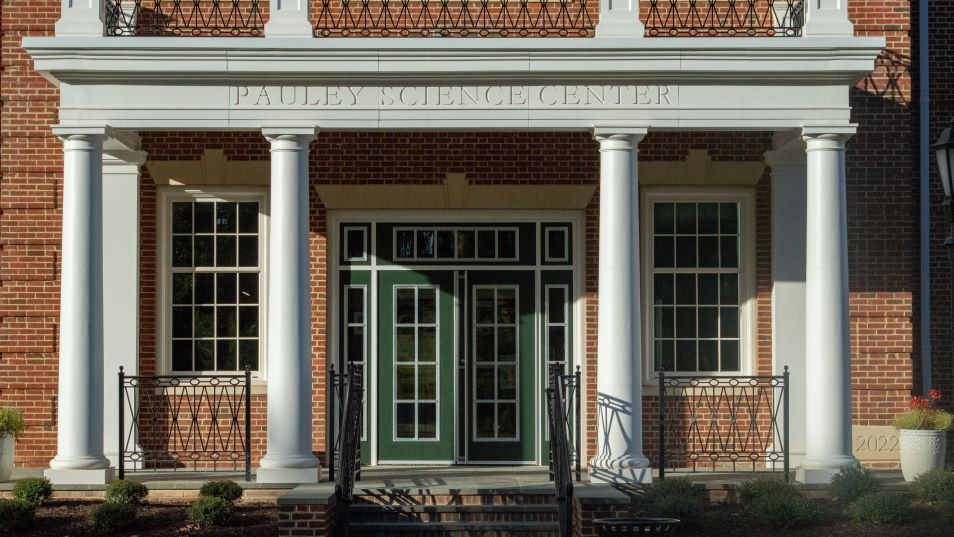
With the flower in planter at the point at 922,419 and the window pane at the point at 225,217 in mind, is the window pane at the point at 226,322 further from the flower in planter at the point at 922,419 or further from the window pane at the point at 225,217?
the flower in planter at the point at 922,419

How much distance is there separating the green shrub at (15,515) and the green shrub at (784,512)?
650cm

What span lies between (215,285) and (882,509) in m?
8.05

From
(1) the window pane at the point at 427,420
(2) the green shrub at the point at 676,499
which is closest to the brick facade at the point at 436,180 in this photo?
(1) the window pane at the point at 427,420

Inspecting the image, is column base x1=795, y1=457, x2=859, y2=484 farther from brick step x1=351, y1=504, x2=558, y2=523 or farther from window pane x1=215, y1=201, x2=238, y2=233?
window pane x1=215, y1=201, x2=238, y2=233

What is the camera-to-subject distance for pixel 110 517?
36.2 ft

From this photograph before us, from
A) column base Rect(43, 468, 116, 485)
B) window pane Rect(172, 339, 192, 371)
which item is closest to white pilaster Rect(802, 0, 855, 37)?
window pane Rect(172, 339, 192, 371)

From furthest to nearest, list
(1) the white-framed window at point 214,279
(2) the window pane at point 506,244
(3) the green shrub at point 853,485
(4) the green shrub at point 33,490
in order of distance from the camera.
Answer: (2) the window pane at point 506,244, (1) the white-framed window at point 214,279, (3) the green shrub at point 853,485, (4) the green shrub at point 33,490

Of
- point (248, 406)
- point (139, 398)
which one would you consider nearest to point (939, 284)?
point (248, 406)

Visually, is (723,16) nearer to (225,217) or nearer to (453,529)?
(225,217)

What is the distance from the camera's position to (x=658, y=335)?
599 inches

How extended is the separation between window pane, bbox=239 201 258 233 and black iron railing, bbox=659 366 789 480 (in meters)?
5.24

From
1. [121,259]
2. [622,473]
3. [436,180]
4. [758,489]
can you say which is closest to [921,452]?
[758,489]

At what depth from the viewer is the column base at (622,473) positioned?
1272cm

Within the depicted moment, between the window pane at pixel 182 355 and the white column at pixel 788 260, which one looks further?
the window pane at pixel 182 355
